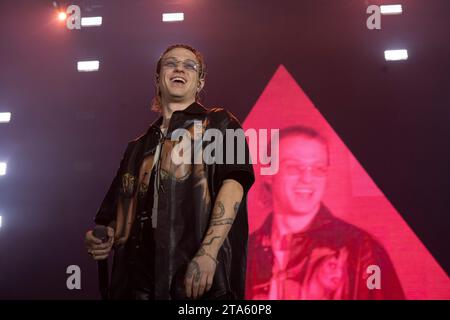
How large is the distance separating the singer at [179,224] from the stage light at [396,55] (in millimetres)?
3328

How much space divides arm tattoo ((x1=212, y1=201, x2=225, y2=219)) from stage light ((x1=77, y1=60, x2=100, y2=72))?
12.2 ft

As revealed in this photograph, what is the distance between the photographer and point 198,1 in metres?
5.22

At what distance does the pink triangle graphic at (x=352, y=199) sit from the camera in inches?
169

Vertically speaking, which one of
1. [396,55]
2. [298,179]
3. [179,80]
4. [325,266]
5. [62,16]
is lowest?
[325,266]

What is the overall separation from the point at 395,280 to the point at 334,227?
2.23 feet

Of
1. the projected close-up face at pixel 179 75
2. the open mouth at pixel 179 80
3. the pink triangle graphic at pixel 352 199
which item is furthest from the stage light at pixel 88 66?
the open mouth at pixel 179 80

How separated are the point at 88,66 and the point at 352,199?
296 centimetres

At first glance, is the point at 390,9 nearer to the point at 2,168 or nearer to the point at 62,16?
the point at 62,16

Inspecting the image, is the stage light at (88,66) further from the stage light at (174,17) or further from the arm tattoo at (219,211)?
the arm tattoo at (219,211)

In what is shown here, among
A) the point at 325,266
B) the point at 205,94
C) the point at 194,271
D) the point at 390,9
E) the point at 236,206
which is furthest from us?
the point at 390,9

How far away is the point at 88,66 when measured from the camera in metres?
5.11

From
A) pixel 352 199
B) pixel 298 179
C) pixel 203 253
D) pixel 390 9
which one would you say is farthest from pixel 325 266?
pixel 203 253

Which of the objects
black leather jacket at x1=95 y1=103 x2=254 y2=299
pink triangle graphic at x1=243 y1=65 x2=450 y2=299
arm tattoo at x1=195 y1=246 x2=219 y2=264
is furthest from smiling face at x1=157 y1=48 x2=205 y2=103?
pink triangle graphic at x1=243 y1=65 x2=450 y2=299

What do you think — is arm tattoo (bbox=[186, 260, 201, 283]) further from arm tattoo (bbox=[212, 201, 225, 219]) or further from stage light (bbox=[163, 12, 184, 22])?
stage light (bbox=[163, 12, 184, 22])
